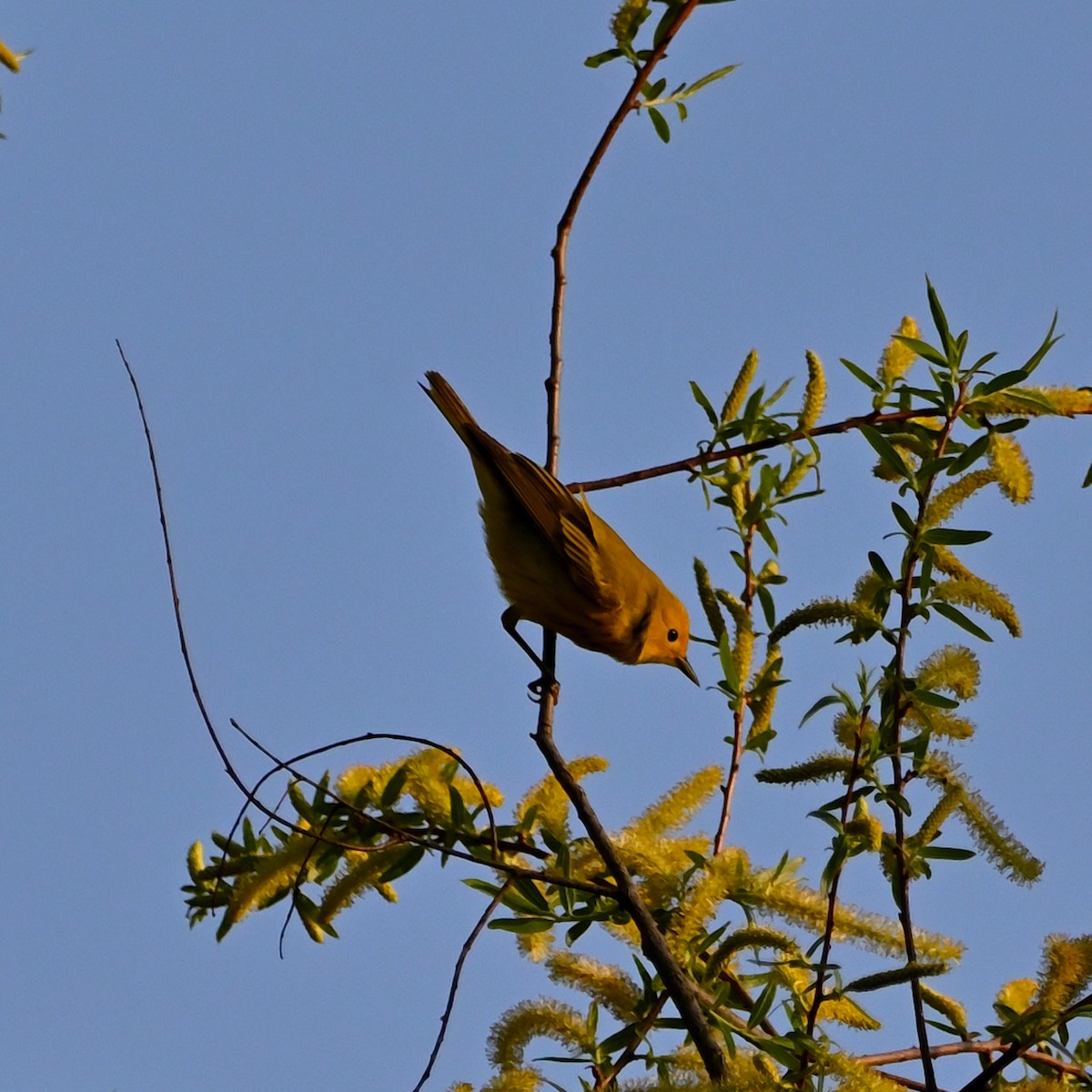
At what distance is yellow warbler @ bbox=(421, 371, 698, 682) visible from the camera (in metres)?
5.97

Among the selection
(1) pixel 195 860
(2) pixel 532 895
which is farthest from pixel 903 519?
(1) pixel 195 860

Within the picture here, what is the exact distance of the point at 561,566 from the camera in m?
6.03

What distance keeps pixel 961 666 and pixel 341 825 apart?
1456 millimetres

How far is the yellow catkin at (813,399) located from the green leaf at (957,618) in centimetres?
115

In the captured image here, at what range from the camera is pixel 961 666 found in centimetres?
300

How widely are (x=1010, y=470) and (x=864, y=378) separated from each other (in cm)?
60

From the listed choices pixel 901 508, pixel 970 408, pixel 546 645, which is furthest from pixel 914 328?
pixel 546 645

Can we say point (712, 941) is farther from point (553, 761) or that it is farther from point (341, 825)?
point (341, 825)

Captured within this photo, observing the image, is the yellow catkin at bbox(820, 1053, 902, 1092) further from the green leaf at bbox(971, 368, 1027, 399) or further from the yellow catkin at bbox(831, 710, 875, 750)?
the green leaf at bbox(971, 368, 1027, 399)

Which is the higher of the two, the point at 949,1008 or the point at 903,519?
the point at 903,519

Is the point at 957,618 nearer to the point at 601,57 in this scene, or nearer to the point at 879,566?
the point at 879,566

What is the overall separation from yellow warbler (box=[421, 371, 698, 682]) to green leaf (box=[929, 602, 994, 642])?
107 inches

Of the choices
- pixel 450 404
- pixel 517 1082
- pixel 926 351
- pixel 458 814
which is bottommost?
pixel 517 1082

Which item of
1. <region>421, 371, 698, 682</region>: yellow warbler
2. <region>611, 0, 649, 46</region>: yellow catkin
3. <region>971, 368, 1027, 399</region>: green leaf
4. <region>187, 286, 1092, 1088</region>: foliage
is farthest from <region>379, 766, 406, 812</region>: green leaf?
<region>421, 371, 698, 682</region>: yellow warbler
